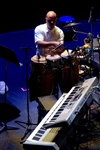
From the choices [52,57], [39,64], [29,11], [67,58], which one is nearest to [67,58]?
[67,58]

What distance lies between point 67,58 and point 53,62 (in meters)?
0.30

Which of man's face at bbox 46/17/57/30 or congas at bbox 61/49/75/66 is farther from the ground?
man's face at bbox 46/17/57/30

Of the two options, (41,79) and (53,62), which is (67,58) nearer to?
(53,62)

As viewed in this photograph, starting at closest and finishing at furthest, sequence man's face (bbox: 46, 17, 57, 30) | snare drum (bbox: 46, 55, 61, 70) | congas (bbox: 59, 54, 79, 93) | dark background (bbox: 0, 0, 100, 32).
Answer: snare drum (bbox: 46, 55, 61, 70) < congas (bbox: 59, 54, 79, 93) < man's face (bbox: 46, 17, 57, 30) < dark background (bbox: 0, 0, 100, 32)

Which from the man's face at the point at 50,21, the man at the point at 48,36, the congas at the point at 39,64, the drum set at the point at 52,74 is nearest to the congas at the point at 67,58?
the drum set at the point at 52,74

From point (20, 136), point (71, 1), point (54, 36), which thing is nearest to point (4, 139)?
point (20, 136)

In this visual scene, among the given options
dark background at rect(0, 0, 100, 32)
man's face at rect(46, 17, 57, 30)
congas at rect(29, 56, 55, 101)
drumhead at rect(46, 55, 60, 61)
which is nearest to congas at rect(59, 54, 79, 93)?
congas at rect(29, 56, 55, 101)

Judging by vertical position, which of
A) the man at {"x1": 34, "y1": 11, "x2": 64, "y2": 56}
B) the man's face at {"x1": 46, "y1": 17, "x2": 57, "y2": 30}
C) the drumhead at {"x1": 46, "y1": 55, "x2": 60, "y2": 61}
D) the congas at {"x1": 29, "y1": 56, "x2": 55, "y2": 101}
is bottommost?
the congas at {"x1": 29, "y1": 56, "x2": 55, "y2": 101}

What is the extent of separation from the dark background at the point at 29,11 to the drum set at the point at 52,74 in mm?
5240

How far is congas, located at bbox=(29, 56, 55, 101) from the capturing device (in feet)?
19.2

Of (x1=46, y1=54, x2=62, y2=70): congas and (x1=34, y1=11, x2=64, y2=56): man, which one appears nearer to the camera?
(x1=46, y1=54, x2=62, y2=70): congas

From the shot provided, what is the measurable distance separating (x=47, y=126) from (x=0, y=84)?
2.93 meters

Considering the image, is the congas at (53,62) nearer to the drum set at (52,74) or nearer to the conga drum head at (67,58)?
the drum set at (52,74)

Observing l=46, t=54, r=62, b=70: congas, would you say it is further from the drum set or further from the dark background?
the dark background
